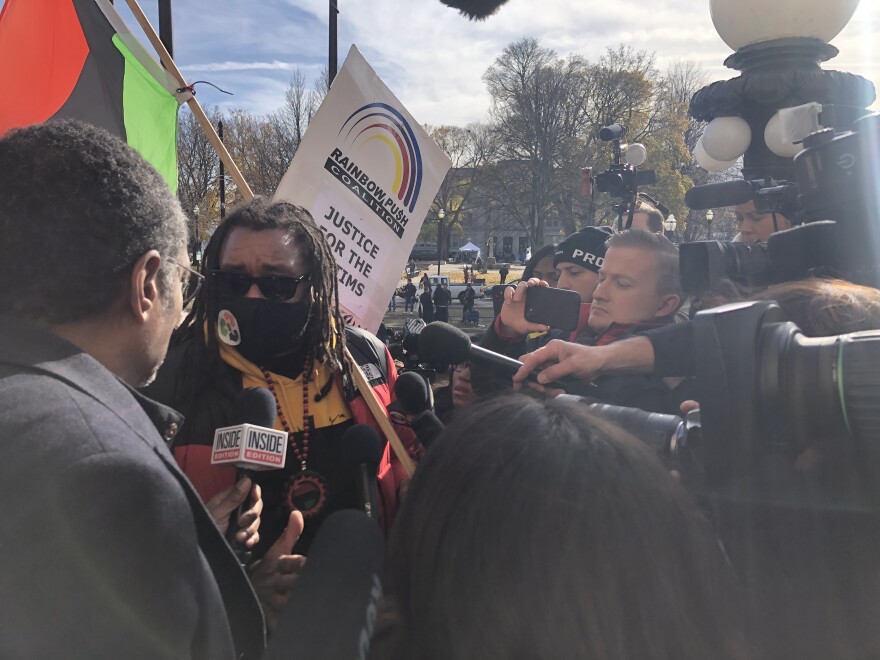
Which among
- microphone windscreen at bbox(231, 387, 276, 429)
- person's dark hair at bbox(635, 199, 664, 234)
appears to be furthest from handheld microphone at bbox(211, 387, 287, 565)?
person's dark hair at bbox(635, 199, 664, 234)

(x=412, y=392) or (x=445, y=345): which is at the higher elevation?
(x=445, y=345)

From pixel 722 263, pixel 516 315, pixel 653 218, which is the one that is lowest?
pixel 516 315

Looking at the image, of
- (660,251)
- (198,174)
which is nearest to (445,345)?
(660,251)

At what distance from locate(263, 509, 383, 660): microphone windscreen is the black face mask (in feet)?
4.14

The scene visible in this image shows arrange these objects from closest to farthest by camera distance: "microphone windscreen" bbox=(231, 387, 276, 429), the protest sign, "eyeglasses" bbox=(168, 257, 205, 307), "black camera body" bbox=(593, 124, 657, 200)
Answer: "eyeglasses" bbox=(168, 257, 205, 307) → "microphone windscreen" bbox=(231, 387, 276, 429) → the protest sign → "black camera body" bbox=(593, 124, 657, 200)

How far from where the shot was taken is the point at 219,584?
3.67 ft

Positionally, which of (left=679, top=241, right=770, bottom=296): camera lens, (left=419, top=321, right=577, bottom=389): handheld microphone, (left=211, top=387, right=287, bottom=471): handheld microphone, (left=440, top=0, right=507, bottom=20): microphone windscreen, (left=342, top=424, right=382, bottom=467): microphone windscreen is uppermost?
(left=440, top=0, right=507, bottom=20): microphone windscreen

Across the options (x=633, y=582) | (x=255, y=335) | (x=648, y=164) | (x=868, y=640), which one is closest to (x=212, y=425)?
(x=255, y=335)

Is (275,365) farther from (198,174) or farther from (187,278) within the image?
(198,174)

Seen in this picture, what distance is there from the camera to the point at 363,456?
2.00m

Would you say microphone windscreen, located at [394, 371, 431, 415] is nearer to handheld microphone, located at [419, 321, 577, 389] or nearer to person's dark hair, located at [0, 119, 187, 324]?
handheld microphone, located at [419, 321, 577, 389]

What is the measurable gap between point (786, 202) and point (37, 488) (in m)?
2.49

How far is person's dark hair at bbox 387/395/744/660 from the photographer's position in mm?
781

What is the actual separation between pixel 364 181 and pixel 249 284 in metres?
1.08
